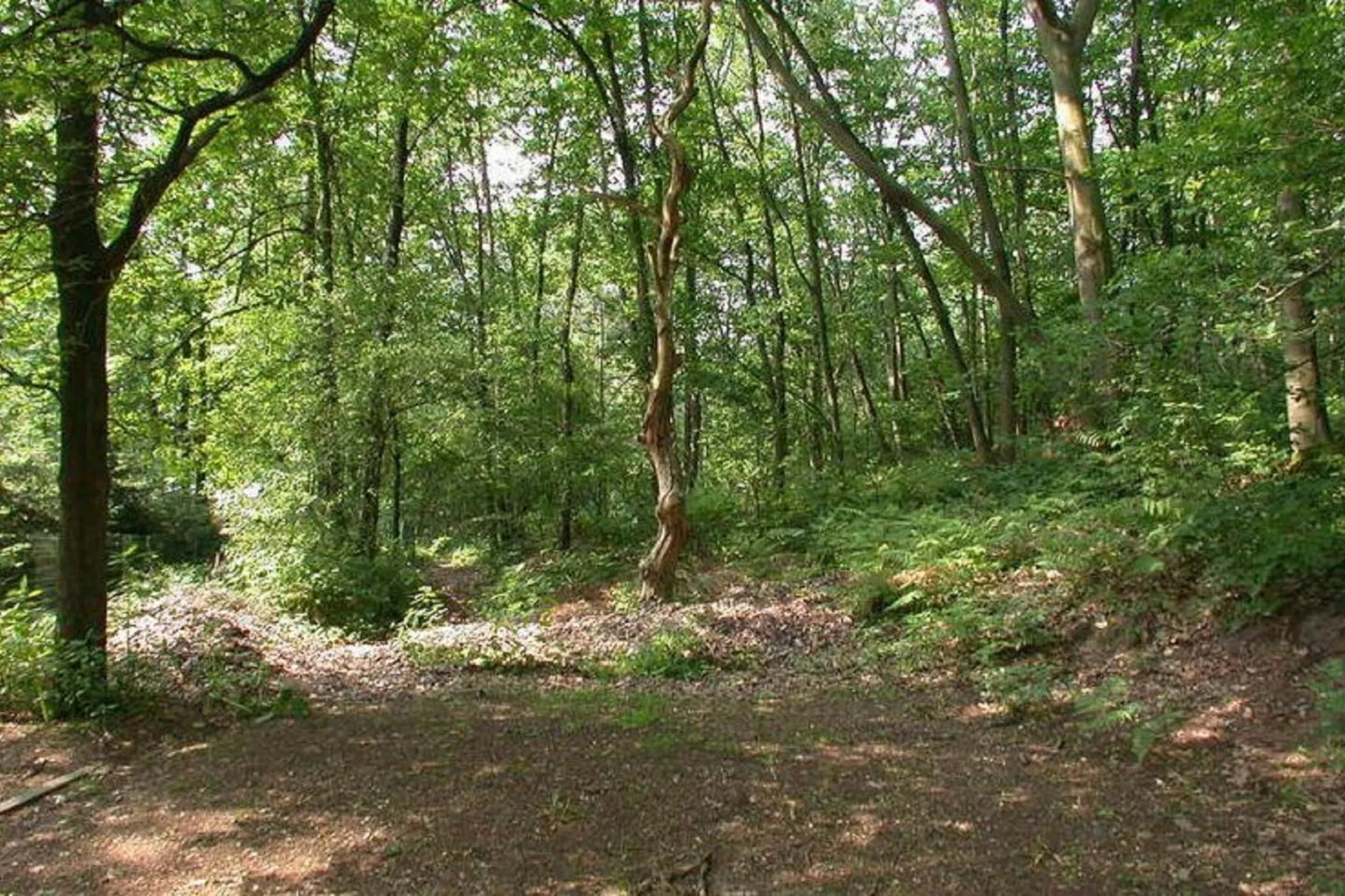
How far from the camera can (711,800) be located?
449 centimetres

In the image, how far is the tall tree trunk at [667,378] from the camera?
33.5 ft

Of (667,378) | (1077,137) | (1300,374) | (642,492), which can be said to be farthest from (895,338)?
(1300,374)

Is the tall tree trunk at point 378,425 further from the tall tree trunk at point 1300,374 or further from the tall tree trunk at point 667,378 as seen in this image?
the tall tree trunk at point 1300,374

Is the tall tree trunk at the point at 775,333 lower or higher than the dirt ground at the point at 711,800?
higher

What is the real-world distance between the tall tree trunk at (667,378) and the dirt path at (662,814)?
4.79 m

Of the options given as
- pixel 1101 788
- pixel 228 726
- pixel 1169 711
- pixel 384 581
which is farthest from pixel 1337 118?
pixel 384 581

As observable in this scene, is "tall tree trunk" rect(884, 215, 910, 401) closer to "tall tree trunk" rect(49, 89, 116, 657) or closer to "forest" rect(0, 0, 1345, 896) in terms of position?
"forest" rect(0, 0, 1345, 896)

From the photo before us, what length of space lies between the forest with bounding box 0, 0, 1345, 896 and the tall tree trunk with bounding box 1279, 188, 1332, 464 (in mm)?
58

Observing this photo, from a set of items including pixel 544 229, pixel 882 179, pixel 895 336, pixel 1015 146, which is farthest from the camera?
pixel 895 336

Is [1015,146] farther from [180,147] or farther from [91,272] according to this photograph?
[91,272]

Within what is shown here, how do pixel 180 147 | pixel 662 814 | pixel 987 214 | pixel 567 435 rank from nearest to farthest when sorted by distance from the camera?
pixel 662 814
pixel 180 147
pixel 987 214
pixel 567 435

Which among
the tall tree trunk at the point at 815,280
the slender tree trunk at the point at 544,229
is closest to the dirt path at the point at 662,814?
the slender tree trunk at the point at 544,229

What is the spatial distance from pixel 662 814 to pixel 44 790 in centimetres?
361

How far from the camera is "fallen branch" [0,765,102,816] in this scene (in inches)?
189
